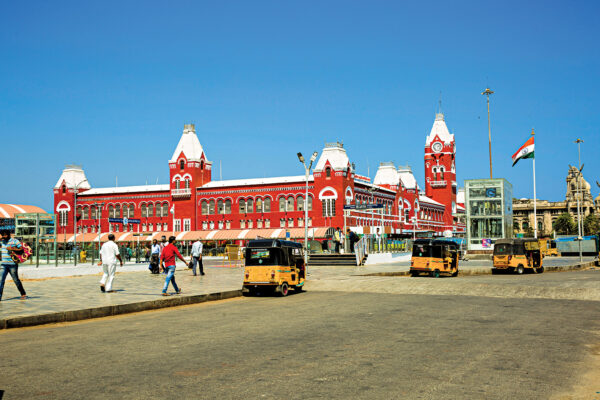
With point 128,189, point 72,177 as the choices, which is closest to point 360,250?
point 128,189

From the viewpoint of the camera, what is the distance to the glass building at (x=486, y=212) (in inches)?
2016

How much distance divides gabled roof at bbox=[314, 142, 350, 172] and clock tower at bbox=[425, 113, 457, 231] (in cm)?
3336

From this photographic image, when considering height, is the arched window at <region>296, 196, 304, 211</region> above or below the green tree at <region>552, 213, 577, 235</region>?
above

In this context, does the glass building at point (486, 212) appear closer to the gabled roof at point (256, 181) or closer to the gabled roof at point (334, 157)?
the gabled roof at point (334, 157)


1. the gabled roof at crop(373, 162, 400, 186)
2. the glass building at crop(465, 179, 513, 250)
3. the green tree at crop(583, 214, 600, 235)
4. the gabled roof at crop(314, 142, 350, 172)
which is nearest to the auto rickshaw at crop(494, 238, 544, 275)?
the glass building at crop(465, 179, 513, 250)

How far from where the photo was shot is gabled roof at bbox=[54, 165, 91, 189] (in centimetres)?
8844

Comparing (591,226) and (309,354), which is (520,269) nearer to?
(309,354)

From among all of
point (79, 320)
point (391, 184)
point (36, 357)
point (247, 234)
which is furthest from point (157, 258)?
point (391, 184)

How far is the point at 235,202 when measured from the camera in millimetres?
78938

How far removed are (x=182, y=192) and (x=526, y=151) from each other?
155 feet

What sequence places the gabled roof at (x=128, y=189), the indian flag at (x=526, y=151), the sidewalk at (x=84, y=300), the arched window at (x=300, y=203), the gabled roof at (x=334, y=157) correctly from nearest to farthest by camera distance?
the sidewalk at (x=84, y=300) < the indian flag at (x=526, y=151) < the gabled roof at (x=334, y=157) < the arched window at (x=300, y=203) < the gabled roof at (x=128, y=189)

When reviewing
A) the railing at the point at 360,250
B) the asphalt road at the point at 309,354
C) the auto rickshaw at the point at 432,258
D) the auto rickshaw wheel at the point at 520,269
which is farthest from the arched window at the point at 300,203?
the asphalt road at the point at 309,354

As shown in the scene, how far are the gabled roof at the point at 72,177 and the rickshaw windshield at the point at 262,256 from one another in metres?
77.4

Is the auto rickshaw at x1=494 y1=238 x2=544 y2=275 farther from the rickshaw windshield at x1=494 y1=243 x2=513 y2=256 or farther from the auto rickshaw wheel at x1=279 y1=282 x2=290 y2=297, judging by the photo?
the auto rickshaw wheel at x1=279 y1=282 x2=290 y2=297
